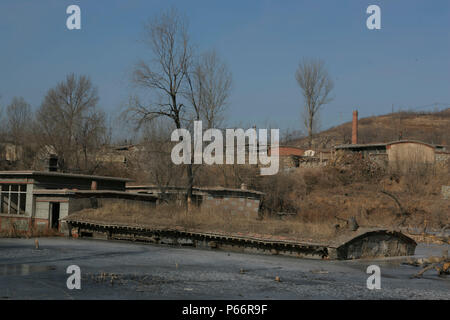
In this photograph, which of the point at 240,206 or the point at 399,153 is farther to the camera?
the point at 399,153

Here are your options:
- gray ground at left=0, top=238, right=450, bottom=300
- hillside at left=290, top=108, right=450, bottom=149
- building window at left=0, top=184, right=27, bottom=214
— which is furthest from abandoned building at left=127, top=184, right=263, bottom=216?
hillside at left=290, top=108, right=450, bottom=149

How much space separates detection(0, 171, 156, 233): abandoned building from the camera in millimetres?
29344

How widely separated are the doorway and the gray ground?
709cm

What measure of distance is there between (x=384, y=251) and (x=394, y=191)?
893 inches

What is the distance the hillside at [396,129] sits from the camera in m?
77.0

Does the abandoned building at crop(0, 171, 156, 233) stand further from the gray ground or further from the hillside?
the hillside

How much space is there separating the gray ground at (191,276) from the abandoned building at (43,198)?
6.62m

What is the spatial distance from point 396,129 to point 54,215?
70816 millimetres

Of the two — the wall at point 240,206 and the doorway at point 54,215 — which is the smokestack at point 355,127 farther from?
the doorway at point 54,215

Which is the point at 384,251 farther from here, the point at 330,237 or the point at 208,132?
the point at 208,132

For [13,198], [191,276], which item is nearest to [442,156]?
[13,198]

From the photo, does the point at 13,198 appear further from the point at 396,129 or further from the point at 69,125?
the point at 396,129

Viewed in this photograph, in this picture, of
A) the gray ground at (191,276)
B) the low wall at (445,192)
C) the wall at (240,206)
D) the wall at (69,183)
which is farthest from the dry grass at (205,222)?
the low wall at (445,192)

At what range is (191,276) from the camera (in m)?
15.2
